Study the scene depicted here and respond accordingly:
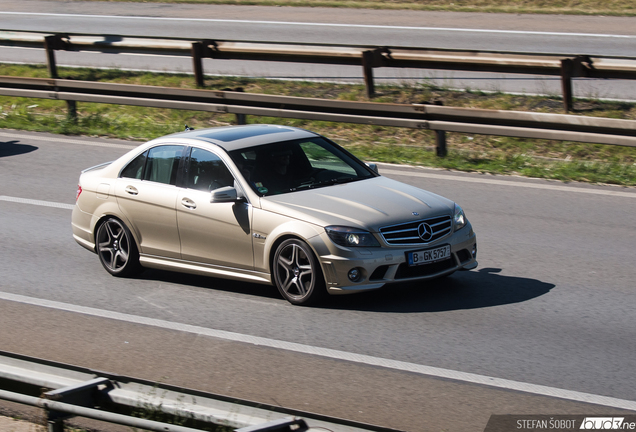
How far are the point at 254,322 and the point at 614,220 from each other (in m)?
4.84

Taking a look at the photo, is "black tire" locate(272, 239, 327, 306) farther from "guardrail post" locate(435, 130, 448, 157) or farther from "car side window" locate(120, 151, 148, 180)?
"guardrail post" locate(435, 130, 448, 157)

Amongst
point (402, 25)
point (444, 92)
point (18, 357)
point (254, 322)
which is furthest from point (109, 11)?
point (18, 357)

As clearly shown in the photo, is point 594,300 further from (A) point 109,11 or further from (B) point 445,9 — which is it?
(A) point 109,11

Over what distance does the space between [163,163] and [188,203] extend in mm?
664

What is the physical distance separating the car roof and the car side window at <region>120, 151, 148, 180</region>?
1.29 feet

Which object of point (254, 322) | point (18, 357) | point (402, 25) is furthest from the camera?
point (402, 25)

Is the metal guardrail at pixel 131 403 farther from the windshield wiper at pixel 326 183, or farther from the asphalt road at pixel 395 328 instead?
the windshield wiper at pixel 326 183

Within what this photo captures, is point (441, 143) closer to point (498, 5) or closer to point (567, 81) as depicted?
point (567, 81)

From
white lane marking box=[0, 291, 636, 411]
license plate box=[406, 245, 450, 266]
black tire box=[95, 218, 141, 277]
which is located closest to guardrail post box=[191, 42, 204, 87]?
black tire box=[95, 218, 141, 277]

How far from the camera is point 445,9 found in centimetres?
2683

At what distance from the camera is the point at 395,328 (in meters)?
7.14

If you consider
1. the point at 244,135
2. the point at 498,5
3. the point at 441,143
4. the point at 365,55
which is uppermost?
the point at 498,5

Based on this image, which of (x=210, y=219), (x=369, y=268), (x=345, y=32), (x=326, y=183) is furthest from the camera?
(x=345, y=32)

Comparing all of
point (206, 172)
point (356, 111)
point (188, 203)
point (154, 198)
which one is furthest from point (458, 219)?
point (356, 111)
